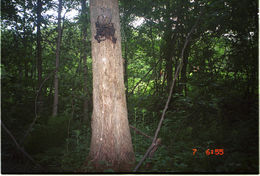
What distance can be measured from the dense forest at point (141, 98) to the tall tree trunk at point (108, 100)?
0.02 m

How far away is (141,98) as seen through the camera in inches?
202

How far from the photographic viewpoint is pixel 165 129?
508 centimetres

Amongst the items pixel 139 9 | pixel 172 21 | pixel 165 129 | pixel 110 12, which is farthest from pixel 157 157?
pixel 139 9

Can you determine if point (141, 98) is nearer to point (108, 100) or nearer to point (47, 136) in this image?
point (108, 100)

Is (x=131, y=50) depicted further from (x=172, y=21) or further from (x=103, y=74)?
(x=103, y=74)

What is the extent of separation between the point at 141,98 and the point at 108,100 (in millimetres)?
2290

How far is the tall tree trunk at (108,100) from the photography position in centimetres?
298

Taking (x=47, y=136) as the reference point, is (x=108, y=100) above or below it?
above
